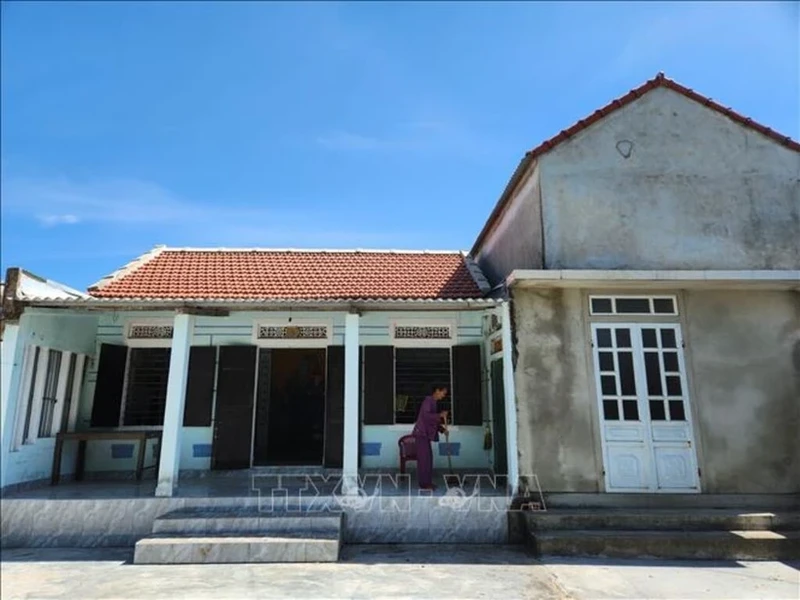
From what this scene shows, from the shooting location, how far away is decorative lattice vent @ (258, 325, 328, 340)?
30.5 ft

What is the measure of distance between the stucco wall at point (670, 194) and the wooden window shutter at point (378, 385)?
3.48m

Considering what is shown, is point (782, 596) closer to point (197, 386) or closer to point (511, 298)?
point (511, 298)

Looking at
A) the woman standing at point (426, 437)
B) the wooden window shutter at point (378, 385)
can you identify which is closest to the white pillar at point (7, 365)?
the wooden window shutter at point (378, 385)

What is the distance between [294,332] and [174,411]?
278cm

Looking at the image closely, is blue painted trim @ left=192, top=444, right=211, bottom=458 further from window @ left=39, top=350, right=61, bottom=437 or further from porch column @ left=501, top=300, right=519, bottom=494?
porch column @ left=501, top=300, right=519, bottom=494

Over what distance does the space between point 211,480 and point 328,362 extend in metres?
2.67

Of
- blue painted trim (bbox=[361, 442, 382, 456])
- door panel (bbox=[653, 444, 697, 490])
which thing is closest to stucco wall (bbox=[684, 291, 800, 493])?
door panel (bbox=[653, 444, 697, 490])

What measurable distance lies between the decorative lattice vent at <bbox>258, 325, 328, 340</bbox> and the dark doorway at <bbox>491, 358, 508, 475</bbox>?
3104mm

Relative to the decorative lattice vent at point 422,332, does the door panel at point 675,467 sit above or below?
below

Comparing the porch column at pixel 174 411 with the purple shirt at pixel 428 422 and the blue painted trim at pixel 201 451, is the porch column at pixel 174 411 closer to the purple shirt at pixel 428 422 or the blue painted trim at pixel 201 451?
the blue painted trim at pixel 201 451

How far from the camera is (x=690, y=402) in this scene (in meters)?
7.03

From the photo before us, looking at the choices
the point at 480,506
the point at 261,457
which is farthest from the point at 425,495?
the point at 261,457

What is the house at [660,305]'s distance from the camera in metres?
6.87

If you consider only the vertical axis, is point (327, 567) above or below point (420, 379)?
below
